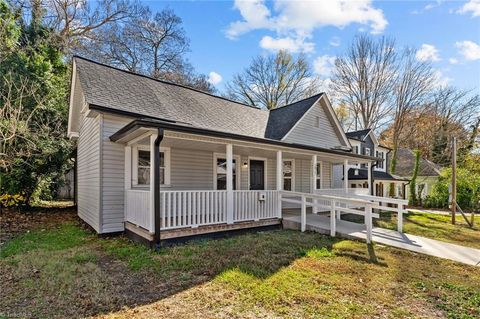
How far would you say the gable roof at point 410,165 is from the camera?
24.0 metres

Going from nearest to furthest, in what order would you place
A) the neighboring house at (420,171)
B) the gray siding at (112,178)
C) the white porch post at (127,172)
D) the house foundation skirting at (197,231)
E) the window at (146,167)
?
the house foundation skirting at (197,231), the gray siding at (112,178), the white porch post at (127,172), the window at (146,167), the neighboring house at (420,171)

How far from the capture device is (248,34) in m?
15.0

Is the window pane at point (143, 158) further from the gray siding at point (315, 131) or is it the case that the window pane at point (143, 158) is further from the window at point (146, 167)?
the gray siding at point (315, 131)

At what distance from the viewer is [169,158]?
8.88 m

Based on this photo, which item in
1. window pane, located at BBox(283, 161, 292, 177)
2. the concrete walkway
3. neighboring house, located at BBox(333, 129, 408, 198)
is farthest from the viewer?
neighboring house, located at BBox(333, 129, 408, 198)

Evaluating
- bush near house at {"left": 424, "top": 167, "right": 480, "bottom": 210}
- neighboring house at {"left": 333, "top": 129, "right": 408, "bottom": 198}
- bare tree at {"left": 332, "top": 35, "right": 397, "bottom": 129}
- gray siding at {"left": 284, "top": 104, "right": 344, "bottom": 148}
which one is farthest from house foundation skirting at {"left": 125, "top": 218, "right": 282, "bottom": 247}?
bare tree at {"left": 332, "top": 35, "right": 397, "bottom": 129}

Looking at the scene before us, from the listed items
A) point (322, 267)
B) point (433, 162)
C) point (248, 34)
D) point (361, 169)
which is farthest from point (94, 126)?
point (433, 162)

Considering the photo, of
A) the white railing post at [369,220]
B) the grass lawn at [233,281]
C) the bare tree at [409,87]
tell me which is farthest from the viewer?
the bare tree at [409,87]

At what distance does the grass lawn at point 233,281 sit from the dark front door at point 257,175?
16.3ft

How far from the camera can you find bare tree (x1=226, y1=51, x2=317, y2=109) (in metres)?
27.7

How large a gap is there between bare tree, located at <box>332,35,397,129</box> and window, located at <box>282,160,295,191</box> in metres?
15.4

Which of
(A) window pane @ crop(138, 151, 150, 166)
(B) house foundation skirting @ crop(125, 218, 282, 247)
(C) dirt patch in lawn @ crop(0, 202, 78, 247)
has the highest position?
(A) window pane @ crop(138, 151, 150, 166)

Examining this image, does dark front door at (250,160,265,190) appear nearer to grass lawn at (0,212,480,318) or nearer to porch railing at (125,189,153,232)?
grass lawn at (0,212,480,318)

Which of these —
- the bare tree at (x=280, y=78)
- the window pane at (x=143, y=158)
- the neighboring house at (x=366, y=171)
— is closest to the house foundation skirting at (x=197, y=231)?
the window pane at (x=143, y=158)
